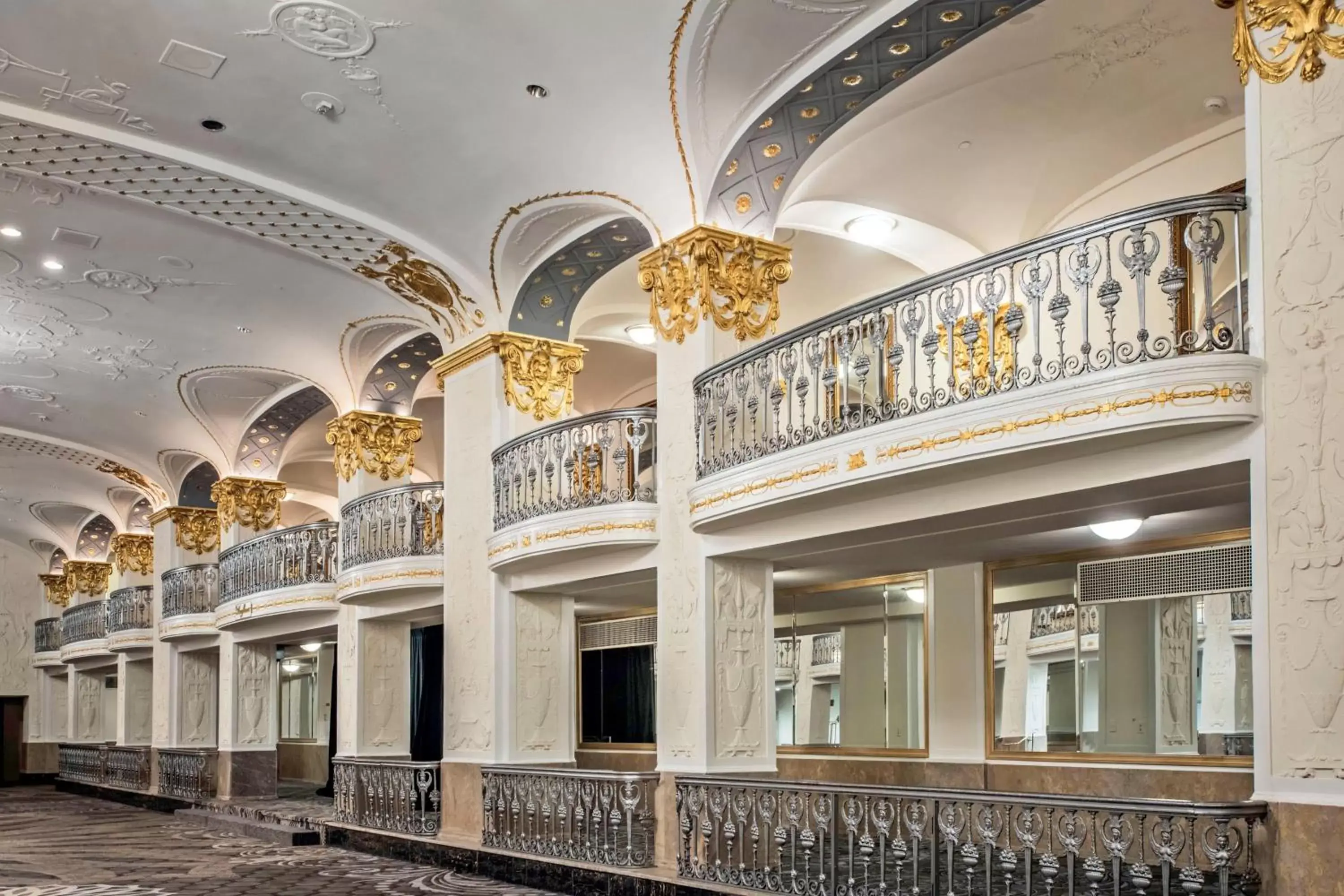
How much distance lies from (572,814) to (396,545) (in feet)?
14.9

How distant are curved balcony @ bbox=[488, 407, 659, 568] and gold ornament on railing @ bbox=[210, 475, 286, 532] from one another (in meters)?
9.12

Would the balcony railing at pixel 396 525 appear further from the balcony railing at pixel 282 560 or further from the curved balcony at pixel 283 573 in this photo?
the balcony railing at pixel 282 560

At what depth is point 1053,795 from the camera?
691 centimetres

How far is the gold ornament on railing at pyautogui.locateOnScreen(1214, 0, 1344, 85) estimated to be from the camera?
21.3 ft

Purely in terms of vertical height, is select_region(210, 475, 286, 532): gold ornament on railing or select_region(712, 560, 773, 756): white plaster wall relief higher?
select_region(210, 475, 286, 532): gold ornament on railing

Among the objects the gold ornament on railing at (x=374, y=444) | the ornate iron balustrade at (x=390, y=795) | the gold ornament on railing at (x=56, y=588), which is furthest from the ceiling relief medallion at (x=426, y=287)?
the gold ornament on railing at (x=56, y=588)

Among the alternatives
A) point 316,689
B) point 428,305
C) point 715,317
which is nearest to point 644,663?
point 428,305

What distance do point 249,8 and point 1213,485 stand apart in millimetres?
7128

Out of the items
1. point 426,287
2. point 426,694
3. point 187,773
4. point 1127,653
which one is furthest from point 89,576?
point 1127,653

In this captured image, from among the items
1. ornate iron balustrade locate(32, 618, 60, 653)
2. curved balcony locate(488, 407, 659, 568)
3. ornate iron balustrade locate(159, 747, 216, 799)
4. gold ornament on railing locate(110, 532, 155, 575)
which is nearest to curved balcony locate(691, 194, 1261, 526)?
curved balcony locate(488, 407, 659, 568)

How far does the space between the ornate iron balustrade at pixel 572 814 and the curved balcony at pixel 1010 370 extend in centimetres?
232

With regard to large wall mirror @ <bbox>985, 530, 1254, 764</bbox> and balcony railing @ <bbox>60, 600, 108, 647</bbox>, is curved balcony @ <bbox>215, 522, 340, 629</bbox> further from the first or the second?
large wall mirror @ <bbox>985, 530, 1254, 764</bbox>

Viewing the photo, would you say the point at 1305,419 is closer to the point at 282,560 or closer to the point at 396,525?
the point at 396,525

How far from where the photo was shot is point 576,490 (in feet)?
38.6
